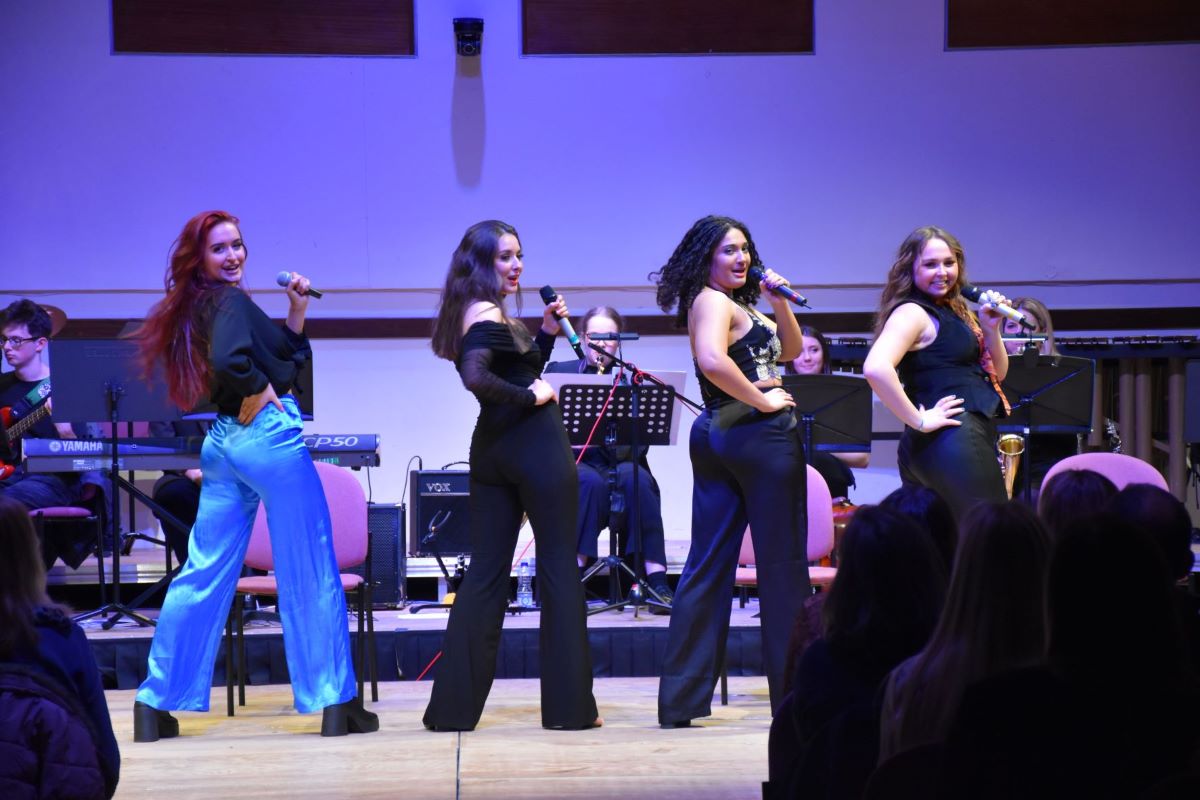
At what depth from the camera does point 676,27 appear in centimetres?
834

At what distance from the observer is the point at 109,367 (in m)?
5.96

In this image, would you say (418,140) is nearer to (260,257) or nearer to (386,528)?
(260,257)

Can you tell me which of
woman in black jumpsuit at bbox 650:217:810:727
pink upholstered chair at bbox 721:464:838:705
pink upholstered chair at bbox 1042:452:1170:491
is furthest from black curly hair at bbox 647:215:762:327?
pink upholstered chair at bbox 1042:452:1170:491

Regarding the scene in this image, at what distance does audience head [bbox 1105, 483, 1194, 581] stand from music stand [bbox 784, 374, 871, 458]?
3.25m

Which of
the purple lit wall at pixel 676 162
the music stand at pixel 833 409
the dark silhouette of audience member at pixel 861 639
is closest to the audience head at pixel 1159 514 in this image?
the dark silhouette of audience member at pixel 861 639

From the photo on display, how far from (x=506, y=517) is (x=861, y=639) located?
7.59 feet

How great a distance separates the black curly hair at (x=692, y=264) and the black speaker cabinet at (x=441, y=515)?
Result: 266 cm

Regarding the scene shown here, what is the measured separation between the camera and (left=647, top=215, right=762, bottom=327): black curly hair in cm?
434

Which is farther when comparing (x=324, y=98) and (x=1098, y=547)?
(x=324, y=98)

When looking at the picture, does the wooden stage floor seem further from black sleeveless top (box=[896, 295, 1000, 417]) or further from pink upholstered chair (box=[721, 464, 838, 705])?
black sleeveless top (box=[896, 295, 1000, 417])

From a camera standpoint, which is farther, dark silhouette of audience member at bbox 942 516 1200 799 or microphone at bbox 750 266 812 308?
microphone at bbox 750 266 812 308

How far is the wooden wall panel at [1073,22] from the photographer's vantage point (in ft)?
27.3

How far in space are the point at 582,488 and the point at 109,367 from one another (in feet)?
7.41

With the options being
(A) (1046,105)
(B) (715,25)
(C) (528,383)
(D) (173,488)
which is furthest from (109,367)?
(A) (1046,105)
